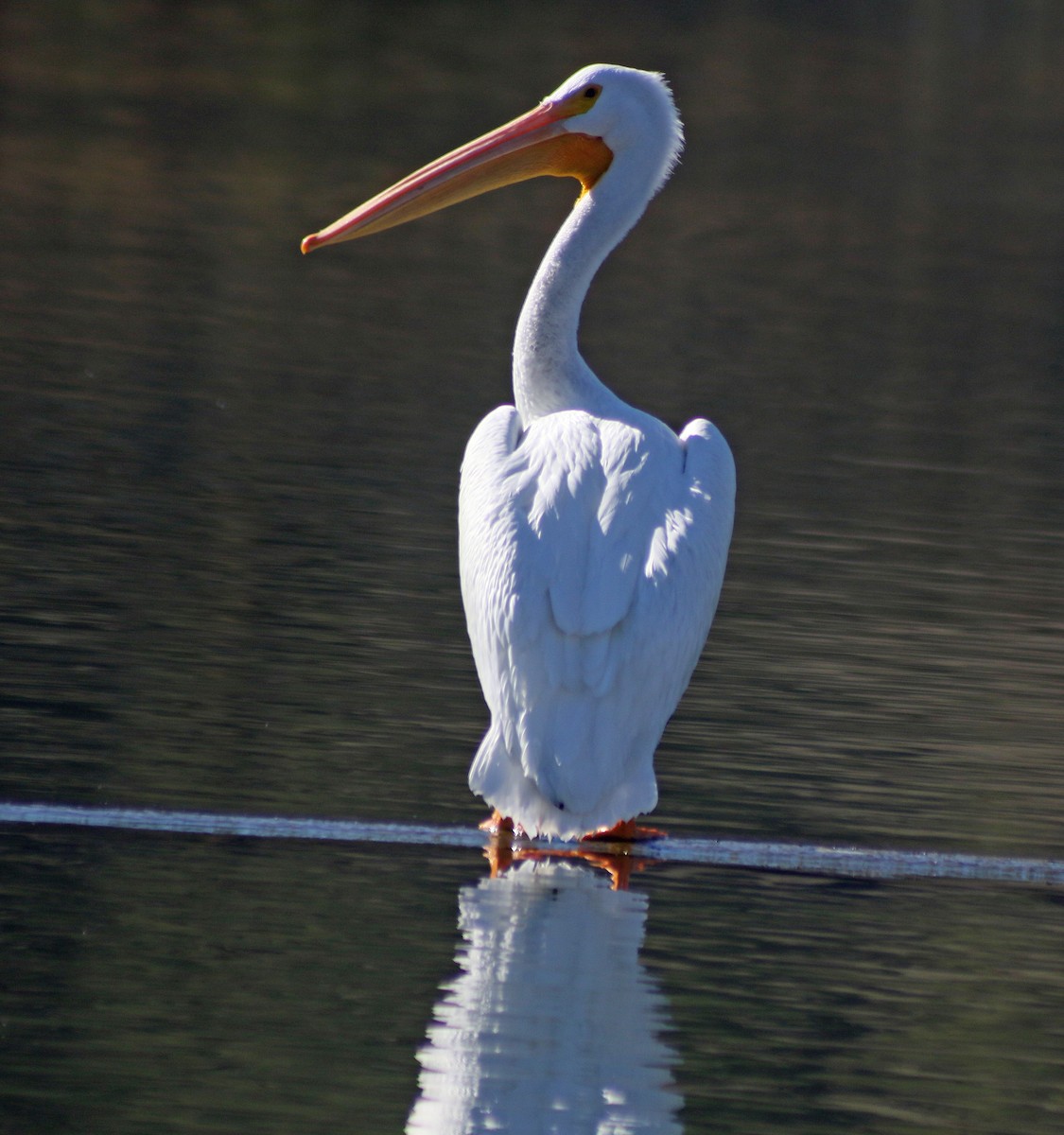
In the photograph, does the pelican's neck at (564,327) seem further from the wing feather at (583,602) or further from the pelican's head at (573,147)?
the wing feather at (583,602)

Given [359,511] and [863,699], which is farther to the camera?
[359,511]

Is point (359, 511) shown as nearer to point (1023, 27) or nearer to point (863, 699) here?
point (863, 699)

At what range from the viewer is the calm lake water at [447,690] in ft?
13.5

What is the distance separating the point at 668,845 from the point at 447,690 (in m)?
1.25

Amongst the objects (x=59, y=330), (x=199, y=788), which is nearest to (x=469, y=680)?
(x=199, y=788)

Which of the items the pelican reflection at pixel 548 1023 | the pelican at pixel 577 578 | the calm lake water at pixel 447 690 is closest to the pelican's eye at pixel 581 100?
the pelican at pixel 577 578

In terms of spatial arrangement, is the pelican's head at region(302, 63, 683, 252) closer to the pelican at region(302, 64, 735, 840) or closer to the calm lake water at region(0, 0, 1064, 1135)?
the pelican at region(302, 64, 735, 840)

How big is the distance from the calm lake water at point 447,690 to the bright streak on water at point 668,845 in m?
0.05

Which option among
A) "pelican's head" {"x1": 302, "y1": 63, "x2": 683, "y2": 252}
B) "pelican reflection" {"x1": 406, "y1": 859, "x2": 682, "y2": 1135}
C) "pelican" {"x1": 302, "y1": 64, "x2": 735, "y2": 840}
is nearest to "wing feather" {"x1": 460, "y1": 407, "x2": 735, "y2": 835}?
"pelican" {"x1": 302, "y1": 64, "x2": 735, "y2": 840}

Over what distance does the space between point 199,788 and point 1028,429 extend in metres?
6.81

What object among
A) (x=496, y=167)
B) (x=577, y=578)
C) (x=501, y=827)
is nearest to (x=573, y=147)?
(x=496, y=167)

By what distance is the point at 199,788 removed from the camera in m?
5.38

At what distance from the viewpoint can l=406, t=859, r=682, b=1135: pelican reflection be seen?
3873 millimetres

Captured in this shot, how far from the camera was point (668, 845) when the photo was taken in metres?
5.35
